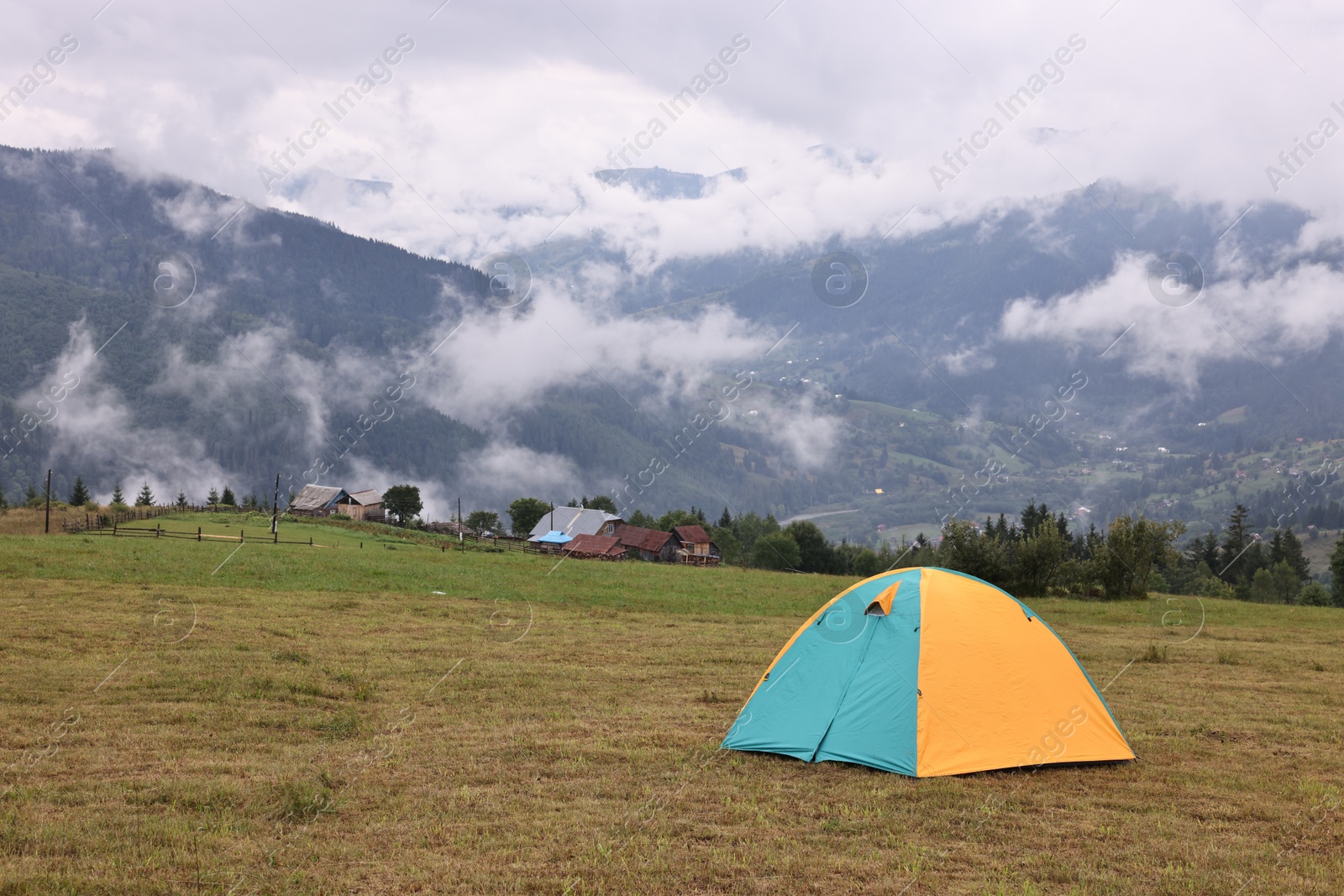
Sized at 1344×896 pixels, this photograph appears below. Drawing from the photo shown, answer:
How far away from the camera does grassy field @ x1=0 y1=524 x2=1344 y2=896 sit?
8.40 metres

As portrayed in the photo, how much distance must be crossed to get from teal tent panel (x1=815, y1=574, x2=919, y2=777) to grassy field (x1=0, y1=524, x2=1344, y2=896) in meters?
0.36

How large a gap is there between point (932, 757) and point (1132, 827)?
259 centimetres

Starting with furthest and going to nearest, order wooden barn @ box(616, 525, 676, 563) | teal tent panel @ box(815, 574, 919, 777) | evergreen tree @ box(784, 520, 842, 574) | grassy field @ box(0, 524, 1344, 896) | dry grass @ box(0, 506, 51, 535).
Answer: evergreen tree @ box(784, 520, 842, 574), wooden barn @ box(616, 525, 676, 563), dry grass @ box(0, 506, 51, 535), teal tent panel @ box(815, 574, 919, 777), grassy field @ box(0, 524, 1344, 896)

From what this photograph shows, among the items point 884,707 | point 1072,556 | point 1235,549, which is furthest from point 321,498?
point 1235,549

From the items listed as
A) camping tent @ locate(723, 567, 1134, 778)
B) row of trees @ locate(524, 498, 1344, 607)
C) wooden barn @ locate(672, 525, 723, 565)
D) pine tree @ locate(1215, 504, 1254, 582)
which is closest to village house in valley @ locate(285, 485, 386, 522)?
row of trees @ locate(524, 498, 1344, 607)

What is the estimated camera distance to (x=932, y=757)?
11.7 metres

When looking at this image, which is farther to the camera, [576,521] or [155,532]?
[576,521]

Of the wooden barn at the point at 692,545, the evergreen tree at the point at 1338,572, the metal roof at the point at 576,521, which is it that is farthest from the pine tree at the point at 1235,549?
the metal roof at the point at 576,521

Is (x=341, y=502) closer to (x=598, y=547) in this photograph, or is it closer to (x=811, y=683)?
(x=598, y=547)

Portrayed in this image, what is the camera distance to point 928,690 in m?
12.2

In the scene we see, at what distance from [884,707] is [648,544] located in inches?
3567

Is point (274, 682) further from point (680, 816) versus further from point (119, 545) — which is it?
point (119, 545)

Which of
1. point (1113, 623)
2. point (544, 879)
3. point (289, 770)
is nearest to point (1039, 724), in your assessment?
point (544, 879)

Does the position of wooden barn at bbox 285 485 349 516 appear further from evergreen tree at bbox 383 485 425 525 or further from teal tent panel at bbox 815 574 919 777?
teal tent panel at bbox 815 574 919 777
